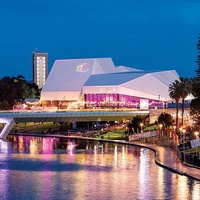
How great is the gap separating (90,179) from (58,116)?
71419 mm

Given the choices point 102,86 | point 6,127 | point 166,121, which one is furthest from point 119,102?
point 166,121

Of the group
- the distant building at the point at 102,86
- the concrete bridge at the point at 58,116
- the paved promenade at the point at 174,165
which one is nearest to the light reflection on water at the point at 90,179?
the paved promenade at the point at 174,165

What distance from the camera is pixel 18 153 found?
2657 inches

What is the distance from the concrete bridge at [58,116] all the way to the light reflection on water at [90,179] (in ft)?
151

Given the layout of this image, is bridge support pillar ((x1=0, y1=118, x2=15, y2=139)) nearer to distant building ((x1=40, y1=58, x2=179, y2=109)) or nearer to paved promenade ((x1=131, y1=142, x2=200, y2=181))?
paved promenade ((x1=131, y1=142, x2=200, y2=181))

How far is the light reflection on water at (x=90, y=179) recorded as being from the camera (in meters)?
35.5

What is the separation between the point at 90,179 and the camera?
42625mm

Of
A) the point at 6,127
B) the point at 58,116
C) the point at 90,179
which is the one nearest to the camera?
the point at 90,179

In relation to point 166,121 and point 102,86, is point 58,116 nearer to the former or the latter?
point 166,121

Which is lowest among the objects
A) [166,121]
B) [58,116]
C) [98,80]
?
[166,121]

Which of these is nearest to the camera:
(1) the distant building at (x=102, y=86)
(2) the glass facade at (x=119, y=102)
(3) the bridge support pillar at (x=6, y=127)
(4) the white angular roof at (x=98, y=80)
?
(3) the bridge support pillar at (x=6, y=127)

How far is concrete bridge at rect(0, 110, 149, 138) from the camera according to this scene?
110m

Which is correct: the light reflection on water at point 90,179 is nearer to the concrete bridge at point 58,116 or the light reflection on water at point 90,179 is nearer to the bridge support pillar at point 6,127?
the bridge support pillar at point 6,127

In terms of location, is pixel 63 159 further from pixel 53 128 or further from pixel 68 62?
pixel 68 62
